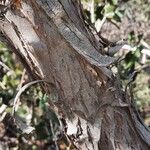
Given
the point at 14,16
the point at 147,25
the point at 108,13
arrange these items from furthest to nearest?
the point at 147,25
the point at 108,13
the point at 14,16

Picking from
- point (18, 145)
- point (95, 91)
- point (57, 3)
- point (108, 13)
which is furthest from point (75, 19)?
point (18, 145)

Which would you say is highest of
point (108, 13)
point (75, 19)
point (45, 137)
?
point (108, 13)

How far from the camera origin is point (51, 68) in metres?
0.92

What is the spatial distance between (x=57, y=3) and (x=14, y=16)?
10 cm

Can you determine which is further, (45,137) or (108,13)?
(45,137)

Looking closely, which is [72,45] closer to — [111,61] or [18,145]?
[111,61]

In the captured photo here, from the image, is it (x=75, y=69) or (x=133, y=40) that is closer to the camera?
(x=75, y=69)

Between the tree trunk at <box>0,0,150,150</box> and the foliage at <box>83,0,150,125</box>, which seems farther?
the foliage at <box>83,0,150,125</box>

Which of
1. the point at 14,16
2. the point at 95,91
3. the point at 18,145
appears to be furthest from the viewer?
the point at 18,145

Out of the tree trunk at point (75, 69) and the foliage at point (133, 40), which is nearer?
the tree trunk at point (75, 69)

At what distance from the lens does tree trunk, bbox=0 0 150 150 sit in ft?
2.84

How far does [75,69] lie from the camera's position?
0.92m

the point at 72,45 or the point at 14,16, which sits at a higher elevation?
the point at 14,16

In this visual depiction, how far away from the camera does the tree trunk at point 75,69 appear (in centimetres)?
87
